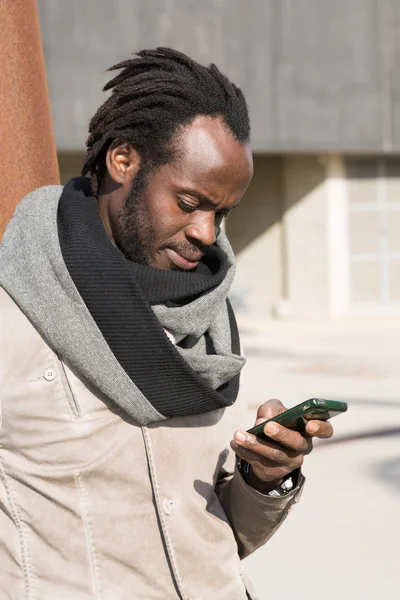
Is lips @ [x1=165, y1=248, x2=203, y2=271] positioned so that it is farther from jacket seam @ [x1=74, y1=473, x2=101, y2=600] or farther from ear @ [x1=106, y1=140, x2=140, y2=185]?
jacket seam @ [x1=74, y1=473, x2=101, y2=600]

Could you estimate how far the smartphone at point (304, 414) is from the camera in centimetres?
160

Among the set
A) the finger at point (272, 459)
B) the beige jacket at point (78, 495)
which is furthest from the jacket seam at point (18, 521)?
the finger at point (272, 459)

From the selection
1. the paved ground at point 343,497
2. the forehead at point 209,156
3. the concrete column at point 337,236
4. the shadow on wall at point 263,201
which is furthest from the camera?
the shadow on wall at point 263,201

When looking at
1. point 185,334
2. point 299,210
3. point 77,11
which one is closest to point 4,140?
point 185,334

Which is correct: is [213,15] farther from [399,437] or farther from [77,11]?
[399,437]

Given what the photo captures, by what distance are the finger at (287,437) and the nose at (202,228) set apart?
37cm

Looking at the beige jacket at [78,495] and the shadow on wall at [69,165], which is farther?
the shadow on wall at [69,165]

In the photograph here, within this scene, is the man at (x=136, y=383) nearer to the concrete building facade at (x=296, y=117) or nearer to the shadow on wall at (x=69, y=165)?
the concrete building facade at (x=296, y=117)

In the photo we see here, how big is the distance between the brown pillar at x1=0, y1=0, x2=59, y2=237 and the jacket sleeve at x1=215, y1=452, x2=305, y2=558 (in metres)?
0.86

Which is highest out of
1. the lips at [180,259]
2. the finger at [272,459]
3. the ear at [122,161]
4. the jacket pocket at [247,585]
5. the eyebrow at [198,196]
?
the ear at [122,161]

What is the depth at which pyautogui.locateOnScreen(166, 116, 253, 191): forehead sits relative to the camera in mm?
1736

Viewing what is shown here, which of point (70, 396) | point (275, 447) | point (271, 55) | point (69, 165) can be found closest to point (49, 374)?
point (70, 396)

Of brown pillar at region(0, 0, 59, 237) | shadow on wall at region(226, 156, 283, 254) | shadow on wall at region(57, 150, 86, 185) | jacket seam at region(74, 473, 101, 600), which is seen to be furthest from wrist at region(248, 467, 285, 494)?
shadow on wall at region(226, 156, 283, 254)

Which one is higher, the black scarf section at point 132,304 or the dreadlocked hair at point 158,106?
the dreadlocked hair at point 158,106
